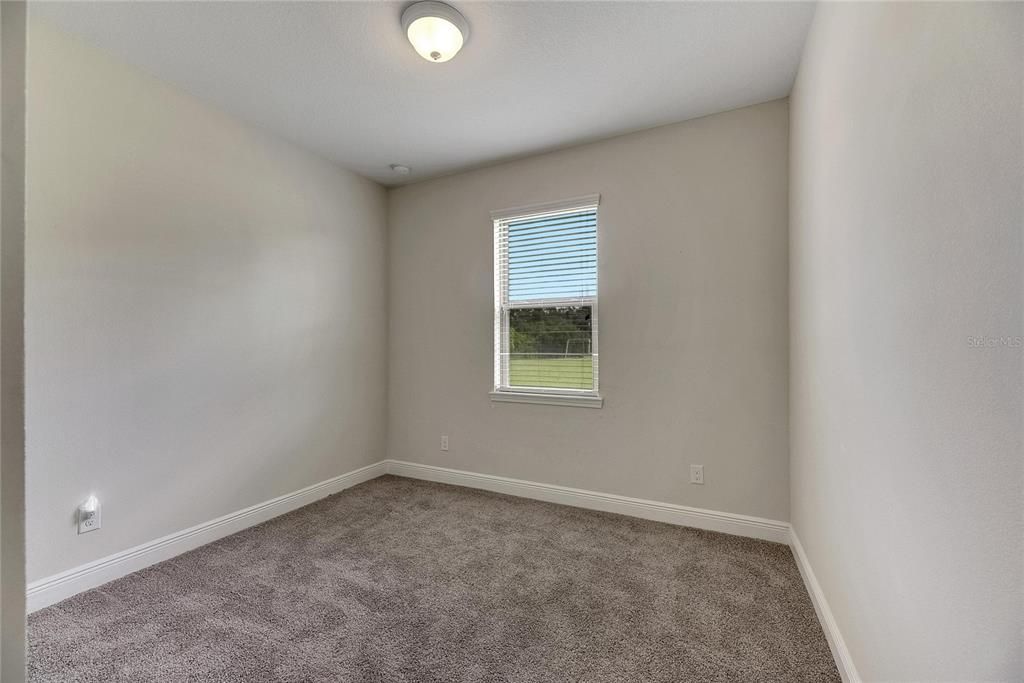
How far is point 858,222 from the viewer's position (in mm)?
1354

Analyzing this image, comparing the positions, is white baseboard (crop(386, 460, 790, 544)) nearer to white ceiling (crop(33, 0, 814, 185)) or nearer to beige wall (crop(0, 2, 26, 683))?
white ceiling (crop(33, 0, 814, 185))

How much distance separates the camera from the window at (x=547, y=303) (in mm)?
3092

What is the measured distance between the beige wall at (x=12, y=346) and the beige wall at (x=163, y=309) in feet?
6.98

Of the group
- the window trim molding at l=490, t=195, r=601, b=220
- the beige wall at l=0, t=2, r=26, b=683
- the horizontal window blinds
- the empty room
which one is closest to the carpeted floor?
the empty room

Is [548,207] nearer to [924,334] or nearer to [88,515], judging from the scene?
[924,334]

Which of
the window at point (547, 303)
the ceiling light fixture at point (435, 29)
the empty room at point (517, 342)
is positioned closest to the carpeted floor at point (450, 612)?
the empty room at point (517, 342)

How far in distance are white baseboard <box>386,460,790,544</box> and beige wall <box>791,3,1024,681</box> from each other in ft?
2.87

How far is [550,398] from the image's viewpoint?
3.18 metres

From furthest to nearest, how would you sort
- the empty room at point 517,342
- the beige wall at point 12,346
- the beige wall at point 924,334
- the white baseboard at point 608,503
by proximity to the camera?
the white baseboard at point 608,503 → the empty room at point 517,342 → the beige wall at point 924,334 → the beige wall at point 12,346

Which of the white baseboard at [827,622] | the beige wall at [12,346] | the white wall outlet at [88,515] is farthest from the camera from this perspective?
the white wall outlet at [88,515]

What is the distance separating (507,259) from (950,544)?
2922mm

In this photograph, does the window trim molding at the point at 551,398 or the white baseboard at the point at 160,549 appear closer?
the white baseboard at the point at 160,549

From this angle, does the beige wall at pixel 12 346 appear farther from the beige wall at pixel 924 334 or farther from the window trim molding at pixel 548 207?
the window trim molding at pixel 548 207

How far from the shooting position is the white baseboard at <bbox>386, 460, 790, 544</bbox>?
2.53 meters
